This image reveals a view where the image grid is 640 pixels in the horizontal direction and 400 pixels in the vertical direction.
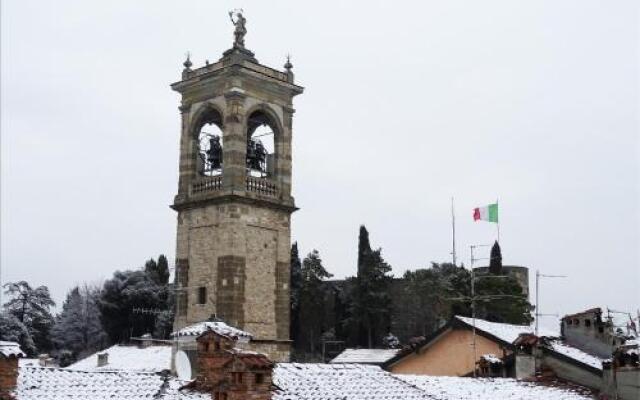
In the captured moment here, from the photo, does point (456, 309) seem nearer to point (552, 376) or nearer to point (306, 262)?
point (306, 262)

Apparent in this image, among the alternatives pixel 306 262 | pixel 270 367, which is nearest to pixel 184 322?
pixel 270 367

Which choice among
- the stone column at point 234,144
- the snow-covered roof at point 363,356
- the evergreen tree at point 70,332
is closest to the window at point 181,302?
the stone column at point 234,144

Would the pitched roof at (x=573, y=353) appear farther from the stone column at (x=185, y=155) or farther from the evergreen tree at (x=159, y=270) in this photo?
the evergreen tree at (x=159, y=270)

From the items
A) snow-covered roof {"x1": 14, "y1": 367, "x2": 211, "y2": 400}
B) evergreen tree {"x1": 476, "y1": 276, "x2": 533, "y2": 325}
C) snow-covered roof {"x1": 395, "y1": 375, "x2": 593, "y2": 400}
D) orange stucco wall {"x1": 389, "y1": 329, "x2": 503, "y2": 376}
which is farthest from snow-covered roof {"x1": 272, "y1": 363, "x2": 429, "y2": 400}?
evergreen tree {"x1": 476, "y1": 276, "x2": 533, "y2": 325}

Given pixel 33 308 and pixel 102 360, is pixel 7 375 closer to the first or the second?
pixel 102 360

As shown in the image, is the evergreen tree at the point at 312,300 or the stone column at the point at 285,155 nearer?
the stone column at the point at 285,155

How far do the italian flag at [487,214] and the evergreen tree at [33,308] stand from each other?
53.9m

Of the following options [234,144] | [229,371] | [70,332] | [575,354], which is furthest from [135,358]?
[229,371]

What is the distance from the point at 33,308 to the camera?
84.0m

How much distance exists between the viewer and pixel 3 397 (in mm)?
18406

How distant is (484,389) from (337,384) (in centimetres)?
539

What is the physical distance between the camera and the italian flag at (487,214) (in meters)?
35.7

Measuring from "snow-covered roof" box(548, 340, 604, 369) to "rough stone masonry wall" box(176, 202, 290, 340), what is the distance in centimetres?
1223

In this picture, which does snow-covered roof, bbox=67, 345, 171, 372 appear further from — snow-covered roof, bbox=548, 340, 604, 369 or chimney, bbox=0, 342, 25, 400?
chimney, bbox=0, 342, 25, 400
